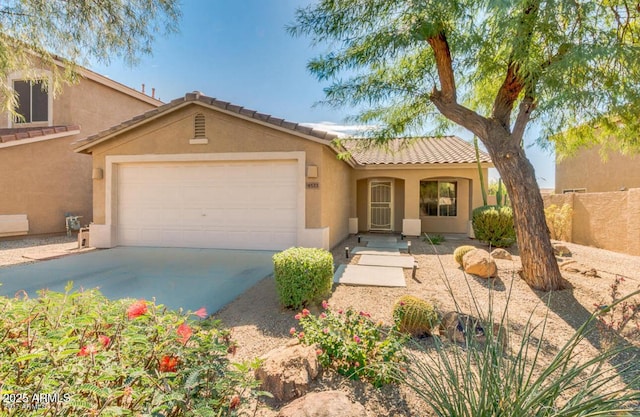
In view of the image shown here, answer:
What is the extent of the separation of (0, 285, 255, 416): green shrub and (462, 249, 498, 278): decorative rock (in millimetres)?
6204

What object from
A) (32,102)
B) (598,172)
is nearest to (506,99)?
(598,172)

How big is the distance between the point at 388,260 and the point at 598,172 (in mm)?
14819

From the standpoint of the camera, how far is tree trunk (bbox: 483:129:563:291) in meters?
6.21

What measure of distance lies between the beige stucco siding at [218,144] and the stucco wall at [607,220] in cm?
968

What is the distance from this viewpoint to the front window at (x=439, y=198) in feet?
49.9

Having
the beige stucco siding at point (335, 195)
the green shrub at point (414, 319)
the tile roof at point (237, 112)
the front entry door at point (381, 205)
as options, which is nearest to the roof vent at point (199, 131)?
the tile roof at point (237, 112)

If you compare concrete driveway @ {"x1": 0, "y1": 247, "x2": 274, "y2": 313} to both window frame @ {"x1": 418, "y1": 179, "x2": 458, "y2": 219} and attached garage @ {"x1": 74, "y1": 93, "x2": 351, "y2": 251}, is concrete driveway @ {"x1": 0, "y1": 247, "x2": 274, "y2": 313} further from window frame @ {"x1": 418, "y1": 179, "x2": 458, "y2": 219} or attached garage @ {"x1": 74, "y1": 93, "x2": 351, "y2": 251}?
window frame @ {"x1": 418, "y1": 179, "x2": 458, "y2": 219}

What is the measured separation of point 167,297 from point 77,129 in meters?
12.6

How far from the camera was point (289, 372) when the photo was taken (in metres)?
2.97

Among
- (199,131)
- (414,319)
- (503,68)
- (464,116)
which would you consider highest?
(503,68)

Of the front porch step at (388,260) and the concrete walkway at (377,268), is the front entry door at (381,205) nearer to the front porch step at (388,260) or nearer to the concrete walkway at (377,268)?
the concrete walkway at (377,268)

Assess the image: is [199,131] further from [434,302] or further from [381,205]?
[381,205]

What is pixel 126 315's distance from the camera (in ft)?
7.97

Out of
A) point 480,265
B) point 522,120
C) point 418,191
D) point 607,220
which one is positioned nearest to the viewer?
point 522,120
